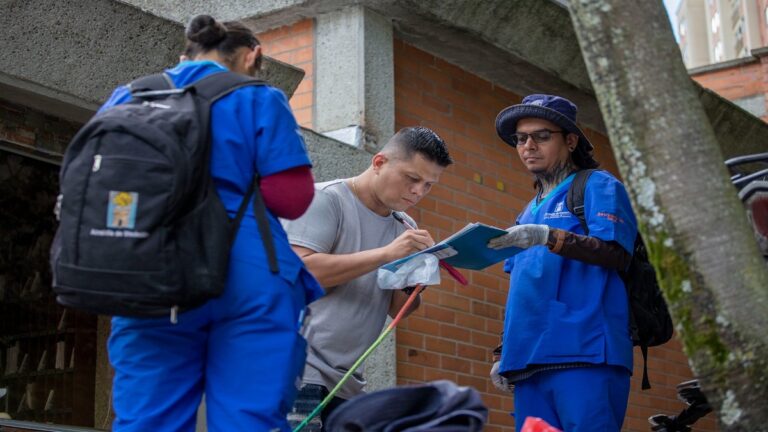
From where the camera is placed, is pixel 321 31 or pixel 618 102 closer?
pixel 618 102

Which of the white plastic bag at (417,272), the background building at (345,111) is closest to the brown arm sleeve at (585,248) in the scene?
the white plastic bag at (417,272)

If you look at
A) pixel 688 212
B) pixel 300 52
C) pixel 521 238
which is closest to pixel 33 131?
pixel 300 52

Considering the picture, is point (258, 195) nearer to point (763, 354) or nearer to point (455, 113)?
point (763, 354)

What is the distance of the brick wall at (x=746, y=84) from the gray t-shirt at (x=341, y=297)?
10741 mm

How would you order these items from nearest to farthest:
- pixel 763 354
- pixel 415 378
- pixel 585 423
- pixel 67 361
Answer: pixel 763 354
pixel 585 423
pixel 415 378
pixel 67 361

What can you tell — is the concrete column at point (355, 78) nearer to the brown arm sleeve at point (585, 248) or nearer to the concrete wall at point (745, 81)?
the brown arm sleeve at point (585, 248)

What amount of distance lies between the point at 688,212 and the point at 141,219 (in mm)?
1510

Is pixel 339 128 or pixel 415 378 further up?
pixel 339 128

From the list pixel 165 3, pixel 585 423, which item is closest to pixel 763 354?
pixel 585 423

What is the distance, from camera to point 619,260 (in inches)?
190

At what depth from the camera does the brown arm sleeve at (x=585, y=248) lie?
4.71 m

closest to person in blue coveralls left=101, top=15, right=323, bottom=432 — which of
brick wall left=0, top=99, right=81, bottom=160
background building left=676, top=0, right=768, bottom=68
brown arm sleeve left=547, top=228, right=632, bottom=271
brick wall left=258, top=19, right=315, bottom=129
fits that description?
brown arm sleeve left=547, top=228, right=632, bottom=271

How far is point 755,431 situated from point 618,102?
1.01 m

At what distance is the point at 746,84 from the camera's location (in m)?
15.0
